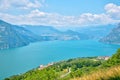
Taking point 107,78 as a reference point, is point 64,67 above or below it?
below

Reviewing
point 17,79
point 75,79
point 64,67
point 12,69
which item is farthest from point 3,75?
point 75,79

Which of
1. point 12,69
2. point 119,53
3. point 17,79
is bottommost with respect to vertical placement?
point 12,69

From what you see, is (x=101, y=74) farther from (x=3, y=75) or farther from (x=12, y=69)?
(x=12, y=69)

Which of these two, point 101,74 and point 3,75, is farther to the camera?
point 3,75

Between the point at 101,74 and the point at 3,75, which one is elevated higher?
the point at 101,74

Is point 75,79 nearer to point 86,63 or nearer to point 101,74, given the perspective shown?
point 101,74

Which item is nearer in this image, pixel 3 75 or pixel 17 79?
pixel 17 79

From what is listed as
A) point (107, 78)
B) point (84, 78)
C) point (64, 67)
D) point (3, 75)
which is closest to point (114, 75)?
point (107, 78)

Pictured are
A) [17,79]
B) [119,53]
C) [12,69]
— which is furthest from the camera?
[12,69]

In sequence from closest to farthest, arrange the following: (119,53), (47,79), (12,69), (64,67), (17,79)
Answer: (119,53)
(47,79)
(17,79)
(64,67)
(12,69)
